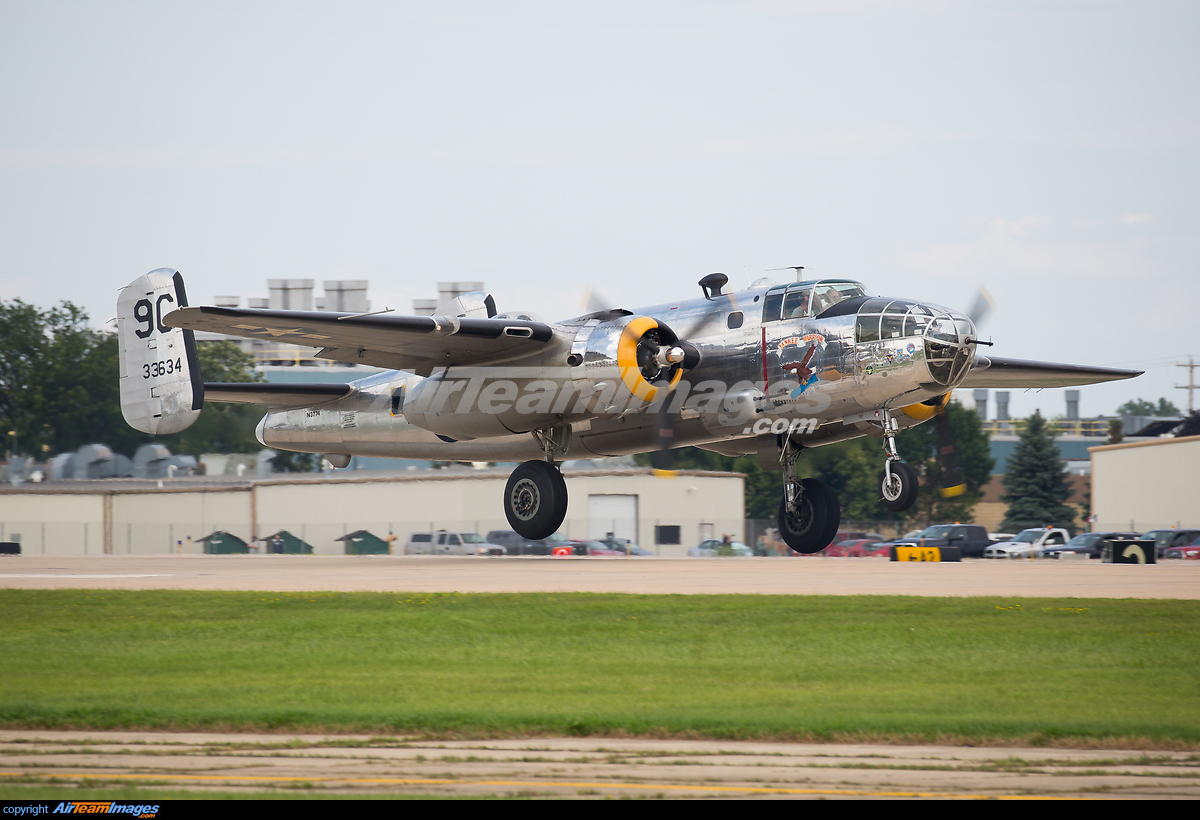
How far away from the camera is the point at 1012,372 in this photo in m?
28.7

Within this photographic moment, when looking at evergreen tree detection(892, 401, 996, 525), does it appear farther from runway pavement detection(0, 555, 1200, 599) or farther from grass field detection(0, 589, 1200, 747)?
grass field detection(0, 589, 1200, 747)

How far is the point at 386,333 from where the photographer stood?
23438 millimetres

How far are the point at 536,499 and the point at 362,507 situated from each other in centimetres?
3011

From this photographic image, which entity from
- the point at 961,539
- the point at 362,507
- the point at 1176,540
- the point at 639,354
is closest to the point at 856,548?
the point at 961,539

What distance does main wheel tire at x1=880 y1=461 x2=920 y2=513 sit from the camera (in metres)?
22.9

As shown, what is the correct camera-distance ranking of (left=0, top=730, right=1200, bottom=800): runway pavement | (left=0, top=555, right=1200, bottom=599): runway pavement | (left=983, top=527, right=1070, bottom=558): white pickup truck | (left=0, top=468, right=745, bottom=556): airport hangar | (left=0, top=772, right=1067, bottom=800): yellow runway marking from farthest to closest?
(left=0, top=468, right=745, bottom=556): airport hangar < (left=983, top=527, right=1070, bottom=558): white pickup truck < (left=0, top=555, right=1200, bottom=599): runway pavement < (left=0, top=730, right=1200, bottom=800): runway pavement < (left=0, top=772, right=1067, bottom=800): yellow runway marking

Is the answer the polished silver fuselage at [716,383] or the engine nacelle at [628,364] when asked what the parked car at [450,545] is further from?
the engine nacelle at [628,364]

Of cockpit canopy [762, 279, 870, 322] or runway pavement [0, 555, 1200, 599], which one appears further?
cockpit canopy [762, 279, 870, 322]

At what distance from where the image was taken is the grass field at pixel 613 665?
984 centimetres

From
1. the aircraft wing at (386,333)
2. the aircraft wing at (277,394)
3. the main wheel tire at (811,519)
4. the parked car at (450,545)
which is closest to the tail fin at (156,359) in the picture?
the aircraft wing at (277,394)

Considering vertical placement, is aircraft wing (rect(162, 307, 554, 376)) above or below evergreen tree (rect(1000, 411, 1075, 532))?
above

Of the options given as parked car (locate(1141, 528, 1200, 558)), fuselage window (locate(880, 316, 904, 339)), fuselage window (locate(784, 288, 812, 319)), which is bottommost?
parked car (locate(1141, 528, 1200, 558))

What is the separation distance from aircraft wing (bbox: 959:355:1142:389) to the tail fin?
18.6 m

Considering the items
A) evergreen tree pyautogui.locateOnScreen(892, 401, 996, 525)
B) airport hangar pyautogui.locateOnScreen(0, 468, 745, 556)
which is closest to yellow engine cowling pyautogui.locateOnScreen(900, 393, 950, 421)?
airport hangar pyautogui.locateOnScreen(0, 468, 745, 556)
